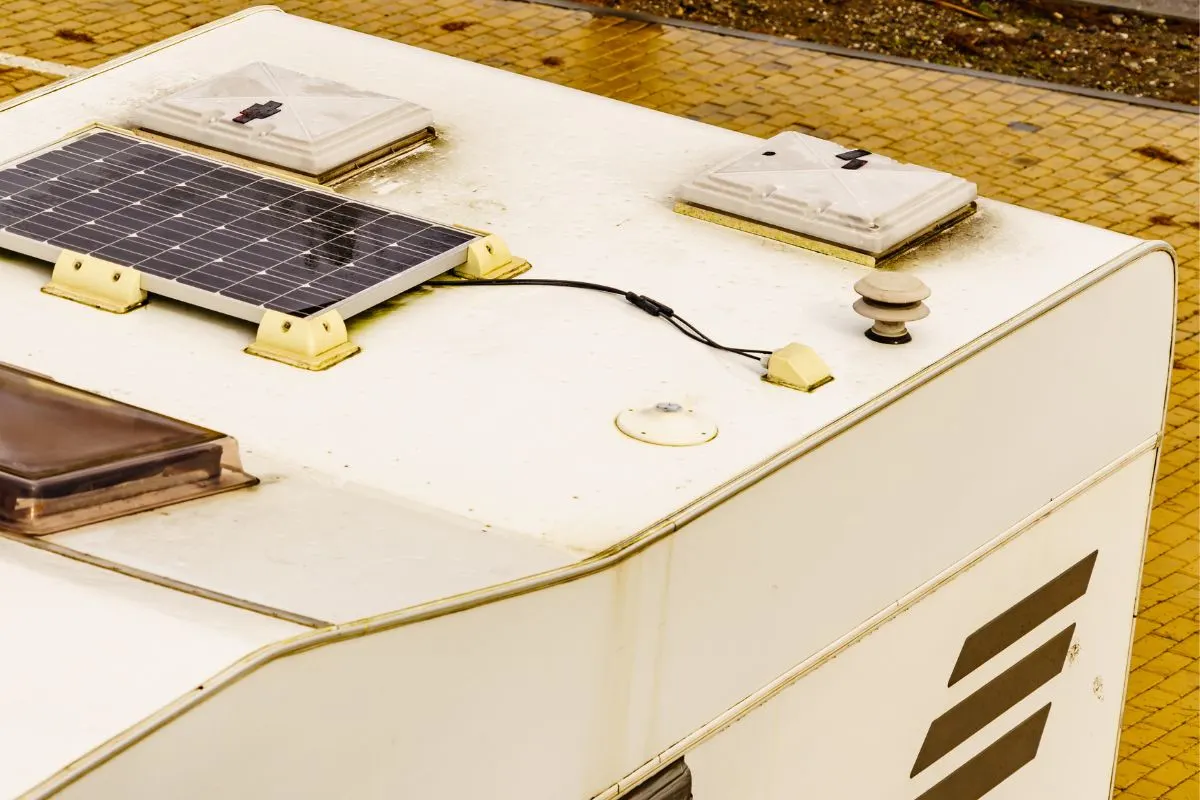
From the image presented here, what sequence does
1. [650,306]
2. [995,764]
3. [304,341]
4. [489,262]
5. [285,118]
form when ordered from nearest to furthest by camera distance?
[304,341], [650,306], [489,262], [995,764], [285,118]

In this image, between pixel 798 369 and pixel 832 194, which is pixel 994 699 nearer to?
pixel 798 369

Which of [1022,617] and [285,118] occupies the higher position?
[285,118]

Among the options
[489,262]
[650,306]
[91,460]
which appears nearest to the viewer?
[91,460]

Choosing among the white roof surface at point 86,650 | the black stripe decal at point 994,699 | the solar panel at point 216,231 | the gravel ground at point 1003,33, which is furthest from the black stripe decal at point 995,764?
the gravel ground at point 1003,33

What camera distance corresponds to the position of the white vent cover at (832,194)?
18.3 ft

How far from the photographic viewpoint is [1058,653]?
19.1 ft

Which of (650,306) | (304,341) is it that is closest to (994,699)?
(650,306)

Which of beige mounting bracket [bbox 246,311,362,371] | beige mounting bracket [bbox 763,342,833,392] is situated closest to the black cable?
beige mounting bracket [bbox 763,342,833,392]

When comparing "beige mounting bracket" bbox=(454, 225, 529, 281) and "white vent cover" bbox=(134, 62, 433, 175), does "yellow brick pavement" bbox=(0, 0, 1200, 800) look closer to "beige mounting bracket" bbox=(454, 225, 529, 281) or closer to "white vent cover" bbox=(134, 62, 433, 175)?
"white vent cover" bbox=(134, 62, 433, 175)

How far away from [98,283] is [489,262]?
1101 mm

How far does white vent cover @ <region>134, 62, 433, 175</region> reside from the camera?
19.3 feet

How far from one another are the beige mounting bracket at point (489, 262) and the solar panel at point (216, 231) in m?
0.04

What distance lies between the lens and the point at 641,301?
17.0ft

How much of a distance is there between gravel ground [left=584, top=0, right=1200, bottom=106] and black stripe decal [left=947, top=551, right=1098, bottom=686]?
890 cm
